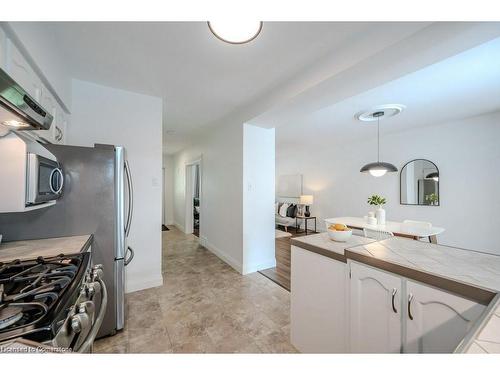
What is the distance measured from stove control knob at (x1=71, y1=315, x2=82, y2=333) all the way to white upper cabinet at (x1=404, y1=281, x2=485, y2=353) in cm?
139

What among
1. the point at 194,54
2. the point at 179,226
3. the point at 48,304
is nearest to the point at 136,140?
the point at 194,54

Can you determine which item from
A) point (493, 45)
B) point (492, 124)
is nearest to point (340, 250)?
point (493, 45)

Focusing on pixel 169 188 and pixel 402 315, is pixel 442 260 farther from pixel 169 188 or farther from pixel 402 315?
pixel 169 188

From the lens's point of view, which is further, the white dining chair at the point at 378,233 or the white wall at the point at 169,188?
the white wall at the point at 169,188

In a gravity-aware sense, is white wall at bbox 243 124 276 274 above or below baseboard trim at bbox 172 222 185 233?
above

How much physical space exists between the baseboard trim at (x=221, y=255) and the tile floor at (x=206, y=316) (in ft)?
0.35

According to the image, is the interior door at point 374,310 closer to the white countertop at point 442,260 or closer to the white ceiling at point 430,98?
the white countertop at point 442,260

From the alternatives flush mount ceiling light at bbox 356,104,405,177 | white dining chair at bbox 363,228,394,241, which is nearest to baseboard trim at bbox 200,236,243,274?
white dining chair at bbox 363,228,394,241

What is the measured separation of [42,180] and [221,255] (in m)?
2.83

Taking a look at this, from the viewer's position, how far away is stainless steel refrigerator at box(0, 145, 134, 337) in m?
1.56

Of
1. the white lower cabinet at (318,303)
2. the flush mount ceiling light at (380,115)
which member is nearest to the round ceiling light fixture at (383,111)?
the flush mount ceiling light at (380,115)

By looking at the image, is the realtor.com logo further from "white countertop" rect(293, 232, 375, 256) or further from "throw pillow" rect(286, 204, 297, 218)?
"throw pillow" rect(286, 204, 297, 218)

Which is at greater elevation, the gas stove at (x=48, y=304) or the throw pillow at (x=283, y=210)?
the gas stove at (x=48, y=304)

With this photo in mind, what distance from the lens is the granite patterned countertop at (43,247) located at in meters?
1.23
